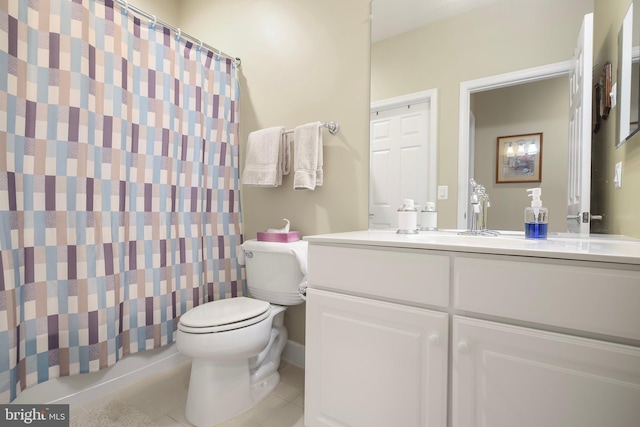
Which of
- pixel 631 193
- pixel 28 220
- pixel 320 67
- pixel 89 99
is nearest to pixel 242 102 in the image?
pixel 320 67

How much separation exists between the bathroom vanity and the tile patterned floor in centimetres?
31

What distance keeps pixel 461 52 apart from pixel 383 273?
42.8 inches

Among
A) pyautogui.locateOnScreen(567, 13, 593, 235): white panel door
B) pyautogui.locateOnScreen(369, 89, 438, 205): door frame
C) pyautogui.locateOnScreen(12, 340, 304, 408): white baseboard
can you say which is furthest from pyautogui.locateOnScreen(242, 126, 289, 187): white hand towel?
pyautogui.locateOnScreen(567, 13, 593, 235): white panel door

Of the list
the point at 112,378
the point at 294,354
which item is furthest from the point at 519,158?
the point at 112,378

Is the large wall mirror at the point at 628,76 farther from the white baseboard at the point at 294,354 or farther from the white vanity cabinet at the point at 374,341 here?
the white baseboard at the point at 294,354

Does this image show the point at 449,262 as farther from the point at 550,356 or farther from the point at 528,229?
the point at 528,229

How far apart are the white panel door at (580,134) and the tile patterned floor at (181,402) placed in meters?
1.44

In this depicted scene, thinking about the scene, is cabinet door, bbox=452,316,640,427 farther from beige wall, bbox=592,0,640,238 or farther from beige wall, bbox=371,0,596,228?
beige wall, bbox=371,0,596,228

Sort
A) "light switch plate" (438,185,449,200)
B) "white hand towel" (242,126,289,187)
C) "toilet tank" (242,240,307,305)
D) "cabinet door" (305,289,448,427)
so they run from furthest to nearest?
1. "white hand towel" (242,126,289,187)
2. "toilet tank" (242,240,307,305)
3. "light switch plate" (438,185,449,200)
4. "cabinet door" (305,289,448,427)

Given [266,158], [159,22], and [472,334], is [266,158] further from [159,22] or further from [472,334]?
[472,334]

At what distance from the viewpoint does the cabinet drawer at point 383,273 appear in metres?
0.92

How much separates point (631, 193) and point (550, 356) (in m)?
0.65
